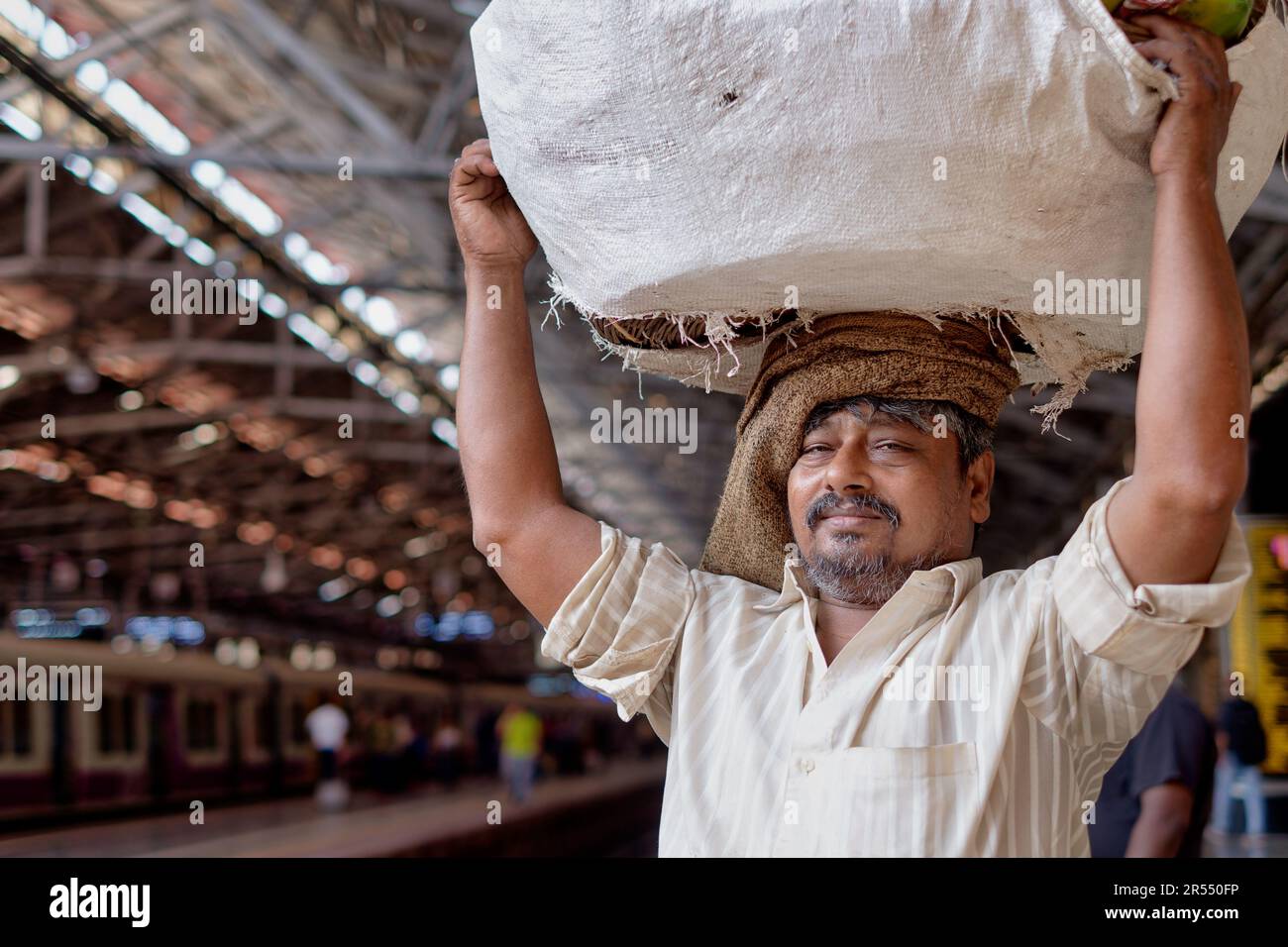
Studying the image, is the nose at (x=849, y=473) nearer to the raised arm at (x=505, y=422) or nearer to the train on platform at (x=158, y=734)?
the raised arm at (x=505, y=422)

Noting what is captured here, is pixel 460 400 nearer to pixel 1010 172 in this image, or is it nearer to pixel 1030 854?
pixel 1010 172

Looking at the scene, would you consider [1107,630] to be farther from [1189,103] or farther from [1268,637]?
[1268,637]

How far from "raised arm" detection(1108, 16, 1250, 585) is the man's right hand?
88cm

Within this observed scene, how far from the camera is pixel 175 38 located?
955 centimetres

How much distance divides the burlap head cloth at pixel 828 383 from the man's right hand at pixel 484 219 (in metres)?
0.40

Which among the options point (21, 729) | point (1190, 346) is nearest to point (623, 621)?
point (1190, 346)

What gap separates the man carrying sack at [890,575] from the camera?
1.49m

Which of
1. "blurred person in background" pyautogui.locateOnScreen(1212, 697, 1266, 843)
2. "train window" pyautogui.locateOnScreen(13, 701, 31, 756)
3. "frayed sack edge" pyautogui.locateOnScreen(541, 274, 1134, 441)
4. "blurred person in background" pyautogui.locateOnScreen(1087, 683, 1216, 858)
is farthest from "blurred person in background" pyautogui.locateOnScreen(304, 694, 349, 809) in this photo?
"frayed sack edge" pyautogui.locateOnScreen(541, 274, 1134, 441)

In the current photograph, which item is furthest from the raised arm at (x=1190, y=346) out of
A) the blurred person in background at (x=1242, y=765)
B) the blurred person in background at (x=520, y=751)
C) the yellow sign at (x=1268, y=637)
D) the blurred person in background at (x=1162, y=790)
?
the blurred person in background at (x=520, y=751)

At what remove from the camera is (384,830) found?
11.4m

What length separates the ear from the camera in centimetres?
193
